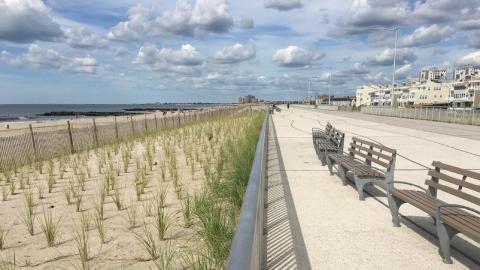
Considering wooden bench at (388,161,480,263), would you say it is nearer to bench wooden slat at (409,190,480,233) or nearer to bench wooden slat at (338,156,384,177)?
bench wooden slat at (409,190,480,233)

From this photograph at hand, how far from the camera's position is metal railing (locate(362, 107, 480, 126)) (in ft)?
81.0

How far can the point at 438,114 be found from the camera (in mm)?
29000

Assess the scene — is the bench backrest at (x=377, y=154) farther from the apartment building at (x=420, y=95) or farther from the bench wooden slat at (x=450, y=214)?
the apartment building at (x=420, y=95)

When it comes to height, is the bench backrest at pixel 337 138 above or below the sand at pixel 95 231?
above

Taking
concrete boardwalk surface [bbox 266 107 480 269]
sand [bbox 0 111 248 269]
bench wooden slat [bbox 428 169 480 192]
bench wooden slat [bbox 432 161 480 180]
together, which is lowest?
sand [bbox 0 111 248 269]

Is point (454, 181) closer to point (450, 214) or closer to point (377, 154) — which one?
point (450, 214)

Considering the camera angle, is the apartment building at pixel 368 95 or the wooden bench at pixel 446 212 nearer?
the wooden bench at pixel 446 212

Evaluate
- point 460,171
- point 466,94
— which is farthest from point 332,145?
point 466,94

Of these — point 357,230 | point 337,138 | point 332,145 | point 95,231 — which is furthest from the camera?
point 332,145

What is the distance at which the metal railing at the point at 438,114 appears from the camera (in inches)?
973

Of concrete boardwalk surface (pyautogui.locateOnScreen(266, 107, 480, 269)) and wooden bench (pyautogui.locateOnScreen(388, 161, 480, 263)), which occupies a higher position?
wooden bench (pyautogui.locateOnScreen(388, 161, 480, 263))

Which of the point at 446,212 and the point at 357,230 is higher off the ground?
the point at 446,212

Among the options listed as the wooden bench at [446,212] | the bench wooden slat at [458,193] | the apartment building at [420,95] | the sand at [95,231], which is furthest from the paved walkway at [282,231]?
the apartment building at [420,95]

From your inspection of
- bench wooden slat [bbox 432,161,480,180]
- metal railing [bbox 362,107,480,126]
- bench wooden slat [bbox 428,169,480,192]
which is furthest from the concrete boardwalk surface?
metal railing [bbox 362,107,480,126]
